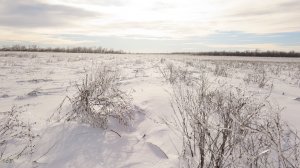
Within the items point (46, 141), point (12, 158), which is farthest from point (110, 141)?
point (12, 158)

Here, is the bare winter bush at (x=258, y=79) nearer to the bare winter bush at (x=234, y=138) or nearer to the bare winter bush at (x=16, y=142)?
the bare winter bush at (x=234, y=138)

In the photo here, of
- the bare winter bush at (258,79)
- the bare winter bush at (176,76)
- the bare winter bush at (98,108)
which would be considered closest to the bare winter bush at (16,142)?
the bare winter bush at (98,108)

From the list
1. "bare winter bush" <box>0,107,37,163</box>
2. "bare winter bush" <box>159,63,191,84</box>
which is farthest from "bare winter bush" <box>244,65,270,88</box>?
"bare winter bush" <box>0,107,37,163</box>

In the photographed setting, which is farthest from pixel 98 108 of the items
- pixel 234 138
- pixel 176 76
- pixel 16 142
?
pixel 176 76

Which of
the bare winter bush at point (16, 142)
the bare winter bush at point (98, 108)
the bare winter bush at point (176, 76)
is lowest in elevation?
the bare winter bush at point (16, 142)

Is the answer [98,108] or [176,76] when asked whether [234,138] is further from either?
[176,76]

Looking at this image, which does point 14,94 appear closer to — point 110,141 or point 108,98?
point 108,98

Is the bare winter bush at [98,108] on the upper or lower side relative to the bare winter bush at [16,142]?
upper

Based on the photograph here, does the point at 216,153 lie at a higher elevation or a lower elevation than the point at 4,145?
higher

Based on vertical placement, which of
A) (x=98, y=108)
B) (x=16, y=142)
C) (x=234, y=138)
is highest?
(x=234, y=138)

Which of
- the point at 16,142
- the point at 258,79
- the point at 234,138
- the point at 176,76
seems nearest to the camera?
the point at 234,138

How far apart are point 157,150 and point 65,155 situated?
35.5 inches

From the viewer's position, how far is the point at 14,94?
20.1 feet

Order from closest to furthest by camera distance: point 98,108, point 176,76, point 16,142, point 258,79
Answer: point 16,142 < point 98,108 < point 176,76 < point 258,79
